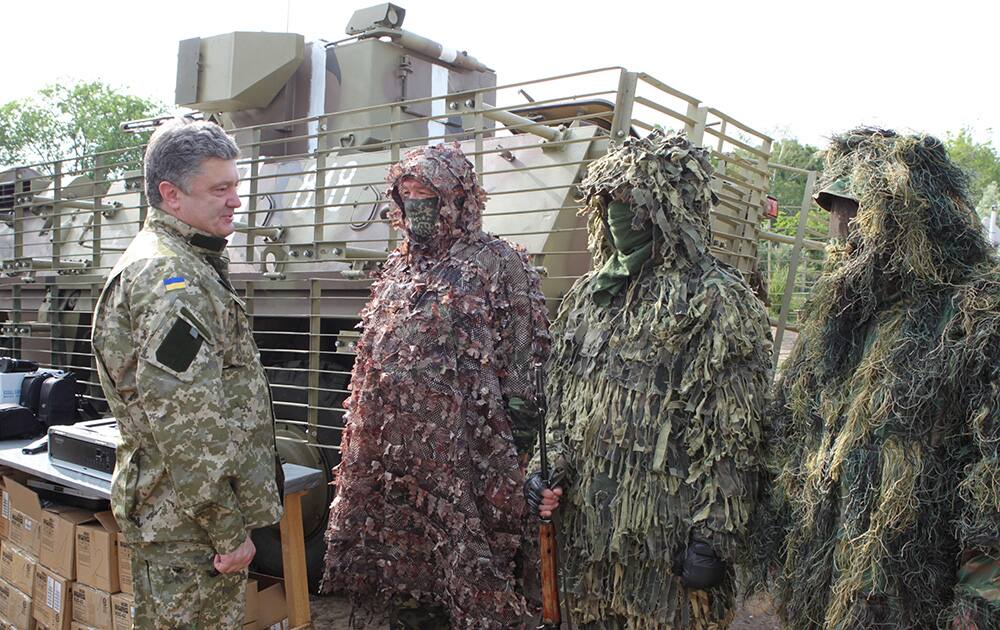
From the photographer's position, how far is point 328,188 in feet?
14.8

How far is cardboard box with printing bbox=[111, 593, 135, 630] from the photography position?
344cm

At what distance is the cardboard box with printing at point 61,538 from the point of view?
12.1 ft

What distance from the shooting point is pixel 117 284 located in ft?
7.52

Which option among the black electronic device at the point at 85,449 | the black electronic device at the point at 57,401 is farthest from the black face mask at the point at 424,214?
the black electronic device at the point at 57,401

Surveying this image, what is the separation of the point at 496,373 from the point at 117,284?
1.24 m

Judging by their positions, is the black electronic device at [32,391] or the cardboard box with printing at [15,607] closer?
the cardboard box with printing at [15,607]

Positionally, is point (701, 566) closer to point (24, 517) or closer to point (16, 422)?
point (24, 517)

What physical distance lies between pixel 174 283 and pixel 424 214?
1.00 m

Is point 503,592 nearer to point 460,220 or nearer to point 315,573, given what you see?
point 460,220

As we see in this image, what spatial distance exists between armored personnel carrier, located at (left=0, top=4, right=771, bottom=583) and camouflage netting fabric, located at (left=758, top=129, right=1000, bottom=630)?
5.94 feet

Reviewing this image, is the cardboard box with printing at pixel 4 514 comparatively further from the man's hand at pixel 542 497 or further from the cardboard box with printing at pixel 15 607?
the man's hand at pixel 542 497

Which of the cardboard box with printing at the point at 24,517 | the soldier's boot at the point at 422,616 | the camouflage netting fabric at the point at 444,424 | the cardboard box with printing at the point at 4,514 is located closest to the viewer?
the camouflage netting fabric at the point at 444,424

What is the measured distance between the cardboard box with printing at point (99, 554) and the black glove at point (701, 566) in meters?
2.55

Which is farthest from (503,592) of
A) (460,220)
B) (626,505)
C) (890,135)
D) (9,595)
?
(9,595)
